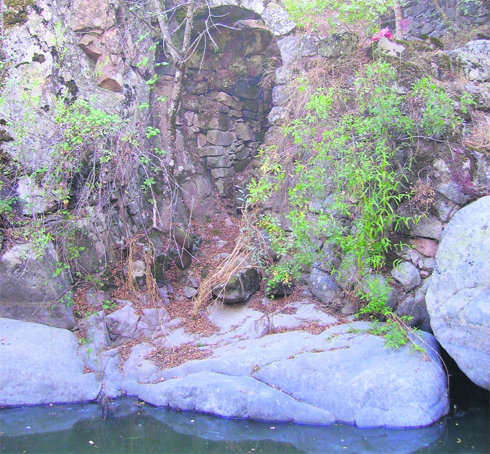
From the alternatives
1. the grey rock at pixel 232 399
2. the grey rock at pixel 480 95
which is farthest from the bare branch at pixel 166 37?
the grey rock at pixel 232 399

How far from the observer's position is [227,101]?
26.3 feet

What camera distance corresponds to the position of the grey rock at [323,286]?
551 cm

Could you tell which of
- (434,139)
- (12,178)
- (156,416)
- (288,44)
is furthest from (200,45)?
(156,416)

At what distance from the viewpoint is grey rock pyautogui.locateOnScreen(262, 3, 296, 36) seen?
7.06 metres

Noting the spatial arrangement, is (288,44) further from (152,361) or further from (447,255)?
(152,361)

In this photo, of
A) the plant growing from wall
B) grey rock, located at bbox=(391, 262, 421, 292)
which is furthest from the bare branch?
grey rock, located at bbox=(391, 262, 421, 292)

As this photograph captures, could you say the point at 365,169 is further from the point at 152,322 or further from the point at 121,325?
the point at 121,325

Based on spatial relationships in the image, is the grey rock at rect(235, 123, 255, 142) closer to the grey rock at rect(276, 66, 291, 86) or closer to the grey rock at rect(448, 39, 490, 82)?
the grey rock at rect(276, 66, 291, 86)

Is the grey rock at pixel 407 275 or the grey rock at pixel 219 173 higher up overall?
the grey rock at pixel 219 173

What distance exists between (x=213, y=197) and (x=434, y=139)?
3719 mm

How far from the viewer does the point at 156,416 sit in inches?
166

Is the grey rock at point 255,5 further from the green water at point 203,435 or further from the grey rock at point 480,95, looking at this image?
the green water at point 203,435

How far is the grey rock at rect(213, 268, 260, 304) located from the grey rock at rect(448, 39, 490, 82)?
12.0ft

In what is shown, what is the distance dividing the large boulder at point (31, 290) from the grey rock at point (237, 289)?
1715 millimetres
